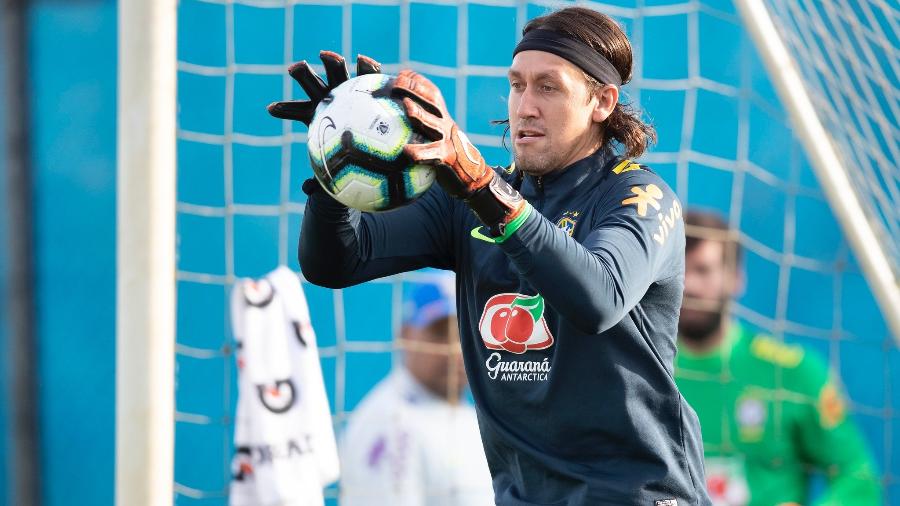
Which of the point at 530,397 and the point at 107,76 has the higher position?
the point at 107,76

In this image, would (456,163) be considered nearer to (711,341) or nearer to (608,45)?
(608,45)

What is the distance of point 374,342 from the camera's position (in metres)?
5.05

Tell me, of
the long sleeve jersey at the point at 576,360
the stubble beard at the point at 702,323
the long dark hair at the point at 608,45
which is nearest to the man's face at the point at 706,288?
the stubble beard at the point at 702,323

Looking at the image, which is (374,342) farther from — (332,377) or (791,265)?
A: (791,265)

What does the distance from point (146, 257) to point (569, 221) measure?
4.35ft

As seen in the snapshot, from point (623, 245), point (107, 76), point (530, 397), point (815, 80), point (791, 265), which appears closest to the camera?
point (623, 245)

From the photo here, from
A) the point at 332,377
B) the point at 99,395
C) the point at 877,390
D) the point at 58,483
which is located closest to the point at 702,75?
the point at 877,390

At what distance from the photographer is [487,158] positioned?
5094mm

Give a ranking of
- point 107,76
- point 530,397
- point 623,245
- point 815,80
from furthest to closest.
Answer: point 107,76, point 815,80, point 530,397, point 623,245

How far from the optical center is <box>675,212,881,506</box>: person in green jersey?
4836 mm

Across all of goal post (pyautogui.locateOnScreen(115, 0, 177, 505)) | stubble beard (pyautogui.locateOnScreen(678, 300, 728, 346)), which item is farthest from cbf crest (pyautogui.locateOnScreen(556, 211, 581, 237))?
stubble beard (pyautogui.locateOnScreen(678, 300, 728, 346))

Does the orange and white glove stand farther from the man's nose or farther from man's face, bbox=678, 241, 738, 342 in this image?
man's face, bbox=678, 241, 738, 342

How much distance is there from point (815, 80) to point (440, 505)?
2.05 meters

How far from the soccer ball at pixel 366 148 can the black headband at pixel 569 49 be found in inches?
19.7
